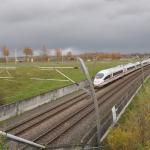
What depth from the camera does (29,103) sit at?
135 feet

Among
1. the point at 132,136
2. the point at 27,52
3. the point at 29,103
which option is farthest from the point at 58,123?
the point at 27,52

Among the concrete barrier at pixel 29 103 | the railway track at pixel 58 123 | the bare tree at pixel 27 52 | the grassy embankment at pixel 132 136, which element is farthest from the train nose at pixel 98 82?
the bare tree at pixel 27 52

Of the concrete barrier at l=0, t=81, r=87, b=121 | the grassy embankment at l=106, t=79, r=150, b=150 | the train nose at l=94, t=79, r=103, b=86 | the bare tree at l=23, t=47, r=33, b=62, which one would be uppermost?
the bare tree at l=23, t=47, r=33, b=62

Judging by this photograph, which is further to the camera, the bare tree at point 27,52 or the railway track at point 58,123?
the bare tree at point 27,52

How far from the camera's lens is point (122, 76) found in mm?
78250

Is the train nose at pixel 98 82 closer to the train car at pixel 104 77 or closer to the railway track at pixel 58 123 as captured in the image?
the train car at pixel 104 77

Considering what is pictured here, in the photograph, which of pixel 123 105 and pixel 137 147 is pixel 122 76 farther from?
pixel 137 147

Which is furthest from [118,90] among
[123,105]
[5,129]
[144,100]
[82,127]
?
[5,129]

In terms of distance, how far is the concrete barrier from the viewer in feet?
118

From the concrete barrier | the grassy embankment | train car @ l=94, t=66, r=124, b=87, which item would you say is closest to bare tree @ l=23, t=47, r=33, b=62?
train car @ l=94, t=66, r=124, b=87

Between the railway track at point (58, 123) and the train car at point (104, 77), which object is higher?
the train car at point (104, 77)

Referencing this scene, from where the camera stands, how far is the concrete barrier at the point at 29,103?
118ft

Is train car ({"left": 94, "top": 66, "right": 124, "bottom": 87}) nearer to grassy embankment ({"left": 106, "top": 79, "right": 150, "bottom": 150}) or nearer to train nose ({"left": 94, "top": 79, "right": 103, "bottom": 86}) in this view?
train nose ({"left": 94, "top": 79, "right": 103, "bottom": 86})

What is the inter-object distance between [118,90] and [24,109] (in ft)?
73.5
